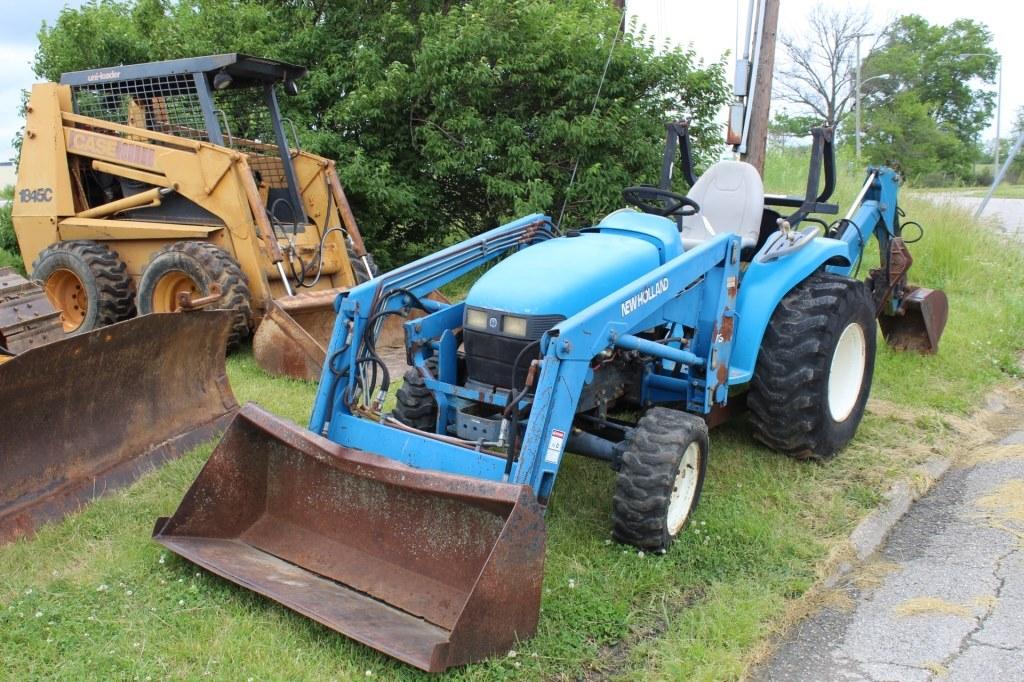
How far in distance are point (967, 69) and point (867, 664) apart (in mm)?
53395

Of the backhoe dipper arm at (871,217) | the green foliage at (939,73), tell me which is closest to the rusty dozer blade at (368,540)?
the backhoe dipper arm at (871,217)

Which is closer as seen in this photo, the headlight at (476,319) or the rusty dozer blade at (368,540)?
the rusty dozer blade at (368,540)

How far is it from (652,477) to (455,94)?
Answer: 680 cm

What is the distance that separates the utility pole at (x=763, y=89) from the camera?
898 cm

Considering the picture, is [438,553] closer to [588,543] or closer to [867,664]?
[588,543]

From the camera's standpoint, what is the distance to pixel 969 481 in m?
4.99

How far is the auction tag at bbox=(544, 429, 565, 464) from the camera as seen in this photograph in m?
3.35

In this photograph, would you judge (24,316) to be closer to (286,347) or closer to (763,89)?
(286,347)

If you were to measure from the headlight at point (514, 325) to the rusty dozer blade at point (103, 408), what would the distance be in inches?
75.6

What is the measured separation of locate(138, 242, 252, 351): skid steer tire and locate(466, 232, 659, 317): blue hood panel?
10.00 ft

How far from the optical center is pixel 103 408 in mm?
4469

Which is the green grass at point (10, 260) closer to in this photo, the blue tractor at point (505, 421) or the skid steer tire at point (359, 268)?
the skid steer tire at point (359, 268)

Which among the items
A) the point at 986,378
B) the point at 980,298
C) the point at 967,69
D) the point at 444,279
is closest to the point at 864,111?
the point at 967,69

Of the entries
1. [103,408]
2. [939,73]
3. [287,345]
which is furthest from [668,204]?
[939,73]
